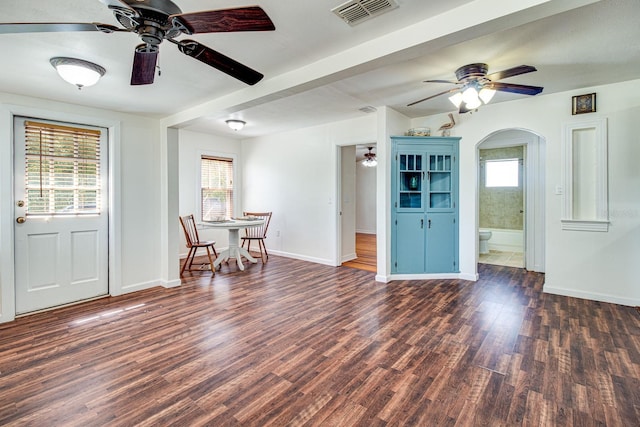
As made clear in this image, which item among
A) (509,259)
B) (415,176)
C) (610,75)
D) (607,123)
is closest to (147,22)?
(415,176)

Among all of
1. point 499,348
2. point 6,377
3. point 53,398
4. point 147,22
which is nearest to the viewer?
point 147,22

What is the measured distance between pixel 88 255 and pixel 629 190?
6.33m

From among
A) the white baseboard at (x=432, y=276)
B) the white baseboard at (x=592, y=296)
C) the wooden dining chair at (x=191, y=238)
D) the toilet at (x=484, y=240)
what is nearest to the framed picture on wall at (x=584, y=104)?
the white baseboard at (x=592, y=296)

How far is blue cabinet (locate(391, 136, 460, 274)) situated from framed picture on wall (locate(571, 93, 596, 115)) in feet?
4.36

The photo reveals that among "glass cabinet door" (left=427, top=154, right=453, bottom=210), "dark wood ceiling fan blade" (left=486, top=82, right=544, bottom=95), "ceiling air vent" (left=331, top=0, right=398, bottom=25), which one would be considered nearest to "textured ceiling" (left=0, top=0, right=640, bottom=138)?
"ceiling air vent" (left=331, top=0, right=398, bottom=25)

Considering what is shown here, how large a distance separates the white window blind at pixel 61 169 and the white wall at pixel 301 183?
3069 millimetres

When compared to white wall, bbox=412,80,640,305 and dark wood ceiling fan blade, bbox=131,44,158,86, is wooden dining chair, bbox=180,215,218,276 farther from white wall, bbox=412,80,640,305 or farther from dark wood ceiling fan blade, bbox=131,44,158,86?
white wall, bbox=412,80,640,305

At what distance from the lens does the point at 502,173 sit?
7.22m

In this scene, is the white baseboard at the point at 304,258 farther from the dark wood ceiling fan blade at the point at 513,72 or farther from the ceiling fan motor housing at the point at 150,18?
the ceiling fan motor housing at the point at 150,18

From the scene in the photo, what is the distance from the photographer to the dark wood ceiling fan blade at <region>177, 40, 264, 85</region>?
1.76 metres

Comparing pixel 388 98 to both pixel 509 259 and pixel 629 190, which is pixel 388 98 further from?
pixel 509 259

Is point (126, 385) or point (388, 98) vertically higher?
point (388, 98)

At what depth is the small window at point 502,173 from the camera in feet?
23.1

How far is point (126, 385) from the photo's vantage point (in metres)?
2.03
